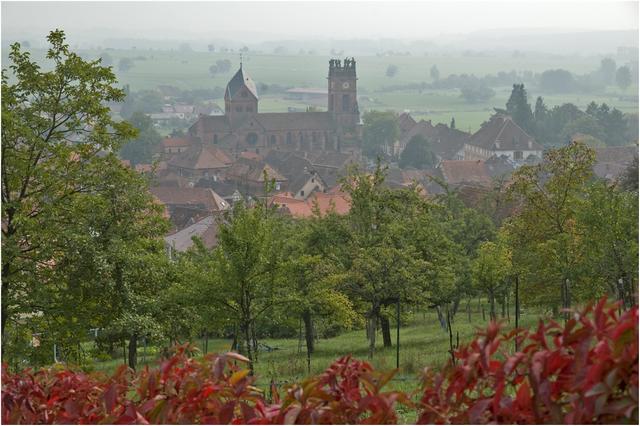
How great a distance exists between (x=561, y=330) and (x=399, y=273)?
1539cm

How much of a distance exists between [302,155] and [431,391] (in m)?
105

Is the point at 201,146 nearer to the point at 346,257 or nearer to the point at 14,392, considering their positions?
the point at 346,257

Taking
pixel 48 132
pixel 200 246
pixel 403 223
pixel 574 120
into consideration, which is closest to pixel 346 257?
pixel 403 223

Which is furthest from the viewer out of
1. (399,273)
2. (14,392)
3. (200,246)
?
(399,273)

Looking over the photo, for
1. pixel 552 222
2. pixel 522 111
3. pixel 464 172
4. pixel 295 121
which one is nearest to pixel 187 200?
pixel 464 172

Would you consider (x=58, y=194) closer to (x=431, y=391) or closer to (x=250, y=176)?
(x=431, y=391)

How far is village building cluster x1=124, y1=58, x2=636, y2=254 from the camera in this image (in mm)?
75875

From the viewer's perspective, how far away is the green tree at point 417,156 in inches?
4299

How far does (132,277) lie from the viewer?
13.6 m

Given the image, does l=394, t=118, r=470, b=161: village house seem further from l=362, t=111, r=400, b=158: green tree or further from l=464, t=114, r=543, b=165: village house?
l=464, t=114, r=543, b=165: village house

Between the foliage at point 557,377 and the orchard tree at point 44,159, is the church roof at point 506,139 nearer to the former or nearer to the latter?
the orchard tree at point 44,159

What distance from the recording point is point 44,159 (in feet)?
39.5

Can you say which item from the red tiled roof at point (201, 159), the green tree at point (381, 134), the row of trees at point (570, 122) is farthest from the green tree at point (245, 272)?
the green tree at point (381, 134)

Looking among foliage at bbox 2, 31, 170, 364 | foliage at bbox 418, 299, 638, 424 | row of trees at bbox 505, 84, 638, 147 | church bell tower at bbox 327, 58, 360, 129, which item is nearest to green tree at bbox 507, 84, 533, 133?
row of trees at bbox 505, 84, 638, 147
